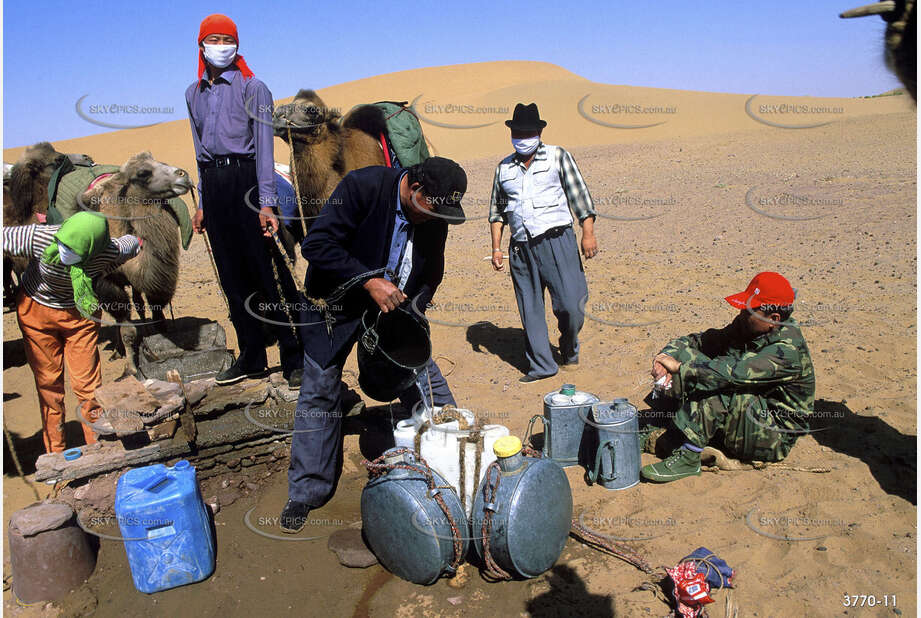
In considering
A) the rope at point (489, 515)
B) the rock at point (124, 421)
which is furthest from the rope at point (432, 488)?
the rock at point (124, 421)

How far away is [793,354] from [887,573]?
3.82 ft

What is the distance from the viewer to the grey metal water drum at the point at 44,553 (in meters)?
3.28

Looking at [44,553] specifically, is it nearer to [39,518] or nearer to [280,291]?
[39,518]

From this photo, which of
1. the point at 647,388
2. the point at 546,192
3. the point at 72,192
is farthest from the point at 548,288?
the point at 72,192

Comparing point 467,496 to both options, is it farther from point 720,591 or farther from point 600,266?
point 600,266

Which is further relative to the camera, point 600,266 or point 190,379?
point 600,266

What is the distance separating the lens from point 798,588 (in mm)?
2957

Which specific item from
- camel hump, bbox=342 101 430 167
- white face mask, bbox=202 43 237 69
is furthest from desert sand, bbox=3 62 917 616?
white face mask, bbox=202 43 237 69

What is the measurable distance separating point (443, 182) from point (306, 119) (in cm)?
305

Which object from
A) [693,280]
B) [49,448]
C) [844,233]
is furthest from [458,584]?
[844,233]

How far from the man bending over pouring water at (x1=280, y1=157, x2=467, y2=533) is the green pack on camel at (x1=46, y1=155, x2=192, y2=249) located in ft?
10.2

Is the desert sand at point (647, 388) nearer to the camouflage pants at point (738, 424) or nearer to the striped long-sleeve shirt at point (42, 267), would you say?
the camouflage pants at point (738, 424)

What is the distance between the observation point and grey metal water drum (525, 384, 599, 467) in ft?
13.0

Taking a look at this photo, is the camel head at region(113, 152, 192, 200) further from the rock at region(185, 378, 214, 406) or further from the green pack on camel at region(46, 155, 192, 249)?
the rock at region(185, 378, 214, 406)
